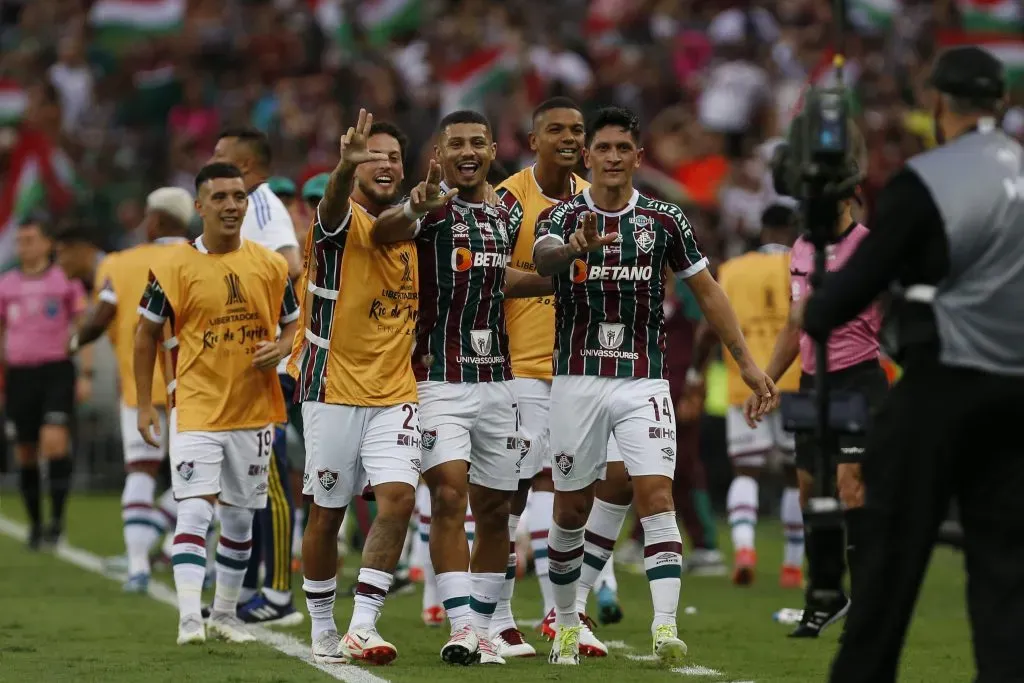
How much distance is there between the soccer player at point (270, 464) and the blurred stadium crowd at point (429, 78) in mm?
10765

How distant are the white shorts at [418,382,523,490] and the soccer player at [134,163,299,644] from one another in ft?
4.38

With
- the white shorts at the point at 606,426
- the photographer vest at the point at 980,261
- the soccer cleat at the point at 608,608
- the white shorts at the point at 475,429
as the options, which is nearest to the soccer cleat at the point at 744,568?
the soccer cleat at the point at 608,608

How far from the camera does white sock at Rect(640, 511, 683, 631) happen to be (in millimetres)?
9047

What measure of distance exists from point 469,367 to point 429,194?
1038 millimetres

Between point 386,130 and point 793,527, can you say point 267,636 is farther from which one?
point 793,527

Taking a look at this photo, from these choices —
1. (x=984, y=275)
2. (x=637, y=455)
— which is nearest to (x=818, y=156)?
(x=984, y=275)

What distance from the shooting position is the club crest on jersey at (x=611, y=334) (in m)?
9.34

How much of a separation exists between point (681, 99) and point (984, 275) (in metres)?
19.8

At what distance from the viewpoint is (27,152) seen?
81.0 ft

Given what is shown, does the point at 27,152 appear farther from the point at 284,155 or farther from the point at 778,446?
the point at 778,446

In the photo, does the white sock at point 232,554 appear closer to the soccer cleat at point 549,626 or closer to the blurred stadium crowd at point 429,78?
the soccer cleat at point 549,626

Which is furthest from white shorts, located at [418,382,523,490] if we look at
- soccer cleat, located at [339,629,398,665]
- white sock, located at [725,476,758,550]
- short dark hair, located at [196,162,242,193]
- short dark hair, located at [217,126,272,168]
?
white sock, located at [725,476,758,550]

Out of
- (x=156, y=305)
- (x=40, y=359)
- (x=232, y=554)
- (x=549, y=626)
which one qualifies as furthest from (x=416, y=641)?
(x=40, y=359)

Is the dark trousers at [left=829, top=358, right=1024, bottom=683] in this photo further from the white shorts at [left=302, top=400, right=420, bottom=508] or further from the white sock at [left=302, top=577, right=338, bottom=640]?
the white sock at [left=302, top=577, right=338, bottom=640]
